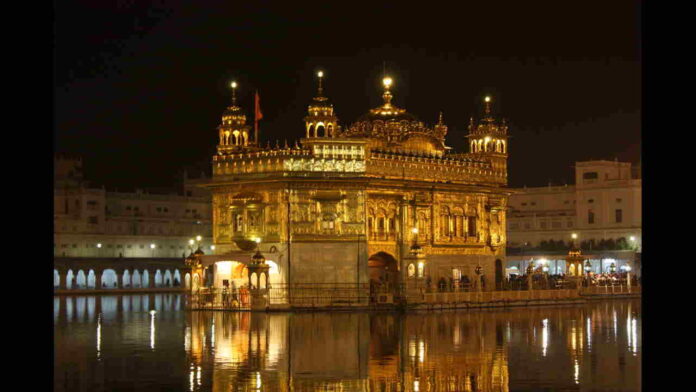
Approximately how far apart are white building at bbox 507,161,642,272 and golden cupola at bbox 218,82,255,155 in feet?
123

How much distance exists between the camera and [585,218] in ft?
304

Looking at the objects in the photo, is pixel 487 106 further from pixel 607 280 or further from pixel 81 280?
pixel 81 280

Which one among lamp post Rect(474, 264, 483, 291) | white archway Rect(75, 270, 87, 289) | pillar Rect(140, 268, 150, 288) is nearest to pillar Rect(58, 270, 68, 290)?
white archway Rect(75, 270, 87, 289)

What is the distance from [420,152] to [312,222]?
26.1 ft

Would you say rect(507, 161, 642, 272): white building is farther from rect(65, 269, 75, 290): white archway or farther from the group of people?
rect(65, 269, 75, 290): white archway

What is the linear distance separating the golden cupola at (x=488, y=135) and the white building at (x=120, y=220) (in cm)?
3813

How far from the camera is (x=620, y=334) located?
96.0 feet

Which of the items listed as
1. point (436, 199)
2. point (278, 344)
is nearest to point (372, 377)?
point (278, 344)

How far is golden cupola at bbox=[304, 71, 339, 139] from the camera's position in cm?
4444

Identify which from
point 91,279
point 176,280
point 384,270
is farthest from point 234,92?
point 176,280

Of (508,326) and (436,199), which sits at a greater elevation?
(436,199)

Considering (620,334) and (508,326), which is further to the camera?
(508,326)

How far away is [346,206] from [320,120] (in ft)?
11.0

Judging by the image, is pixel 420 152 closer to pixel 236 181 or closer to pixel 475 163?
pixel 475 163
